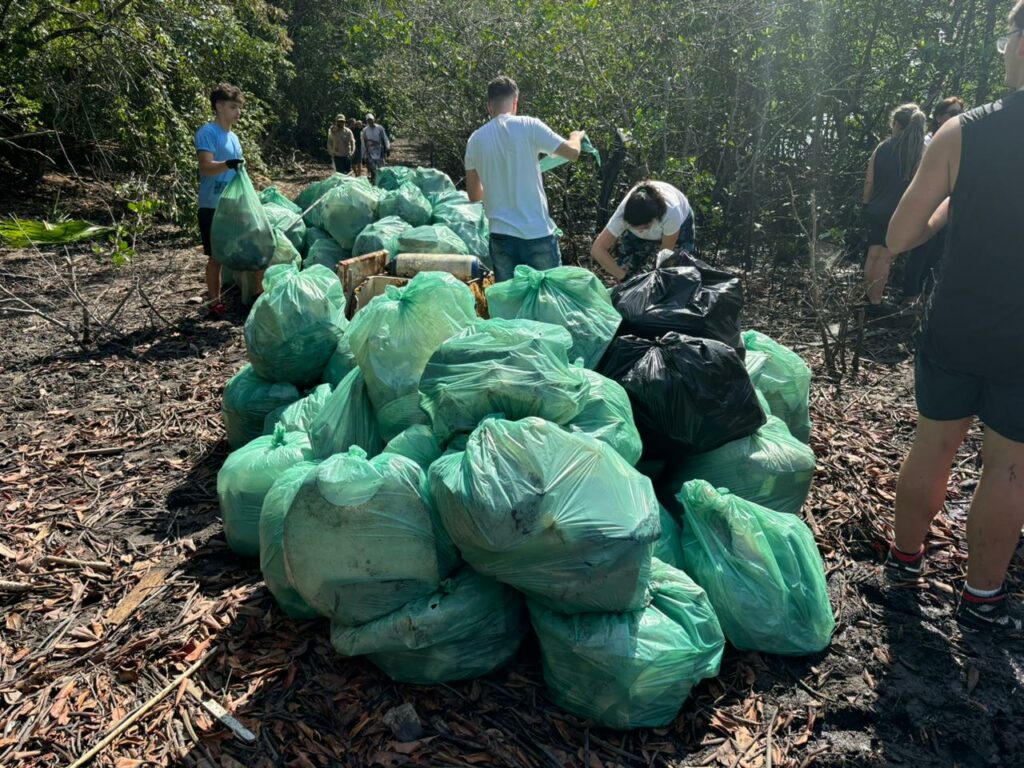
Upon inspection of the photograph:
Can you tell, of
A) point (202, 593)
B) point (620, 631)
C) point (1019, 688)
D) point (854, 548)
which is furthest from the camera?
point (854, 548)

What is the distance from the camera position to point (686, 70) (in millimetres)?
7207

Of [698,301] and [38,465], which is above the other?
[698,301]

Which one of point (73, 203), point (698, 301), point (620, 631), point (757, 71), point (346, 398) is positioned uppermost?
point (757, 71)

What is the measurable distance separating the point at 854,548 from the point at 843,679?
79cm

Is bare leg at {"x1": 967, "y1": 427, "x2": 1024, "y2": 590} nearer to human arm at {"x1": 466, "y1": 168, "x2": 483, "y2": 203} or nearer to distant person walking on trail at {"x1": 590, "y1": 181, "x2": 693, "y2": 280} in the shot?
distant person walking on trail at {"x1": 590, "y1": 181, "x2": 693, "y2": 280}

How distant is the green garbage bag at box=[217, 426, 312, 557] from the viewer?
2.89 metres

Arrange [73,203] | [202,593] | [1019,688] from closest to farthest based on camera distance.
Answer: [1019,688]
[202,593]
[73,203]

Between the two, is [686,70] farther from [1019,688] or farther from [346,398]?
[1019,688]

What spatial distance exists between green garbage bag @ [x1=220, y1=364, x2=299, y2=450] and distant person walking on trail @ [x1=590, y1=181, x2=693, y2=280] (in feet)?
5.80

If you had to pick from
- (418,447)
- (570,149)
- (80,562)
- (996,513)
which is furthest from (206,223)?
(996,513)

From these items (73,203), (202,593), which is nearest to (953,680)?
(202,593)

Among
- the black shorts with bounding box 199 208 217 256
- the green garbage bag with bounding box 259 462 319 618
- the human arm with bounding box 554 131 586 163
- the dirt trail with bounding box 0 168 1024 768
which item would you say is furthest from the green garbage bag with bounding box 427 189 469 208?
the green garbage bag with bounding box 259 462 319 618

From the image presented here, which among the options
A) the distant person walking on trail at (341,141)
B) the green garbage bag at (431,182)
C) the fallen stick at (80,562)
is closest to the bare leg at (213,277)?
the green garbage bag at (431,182)

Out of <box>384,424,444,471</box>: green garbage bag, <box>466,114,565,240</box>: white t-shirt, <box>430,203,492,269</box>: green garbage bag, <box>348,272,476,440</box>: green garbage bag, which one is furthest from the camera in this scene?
<box>430,203,492,269</box>: green garbage bag
